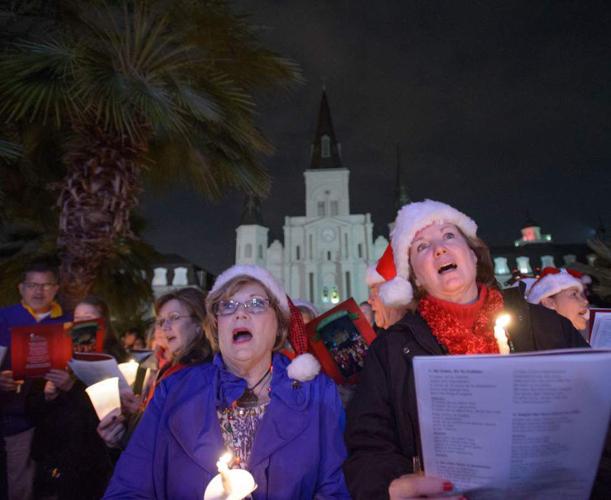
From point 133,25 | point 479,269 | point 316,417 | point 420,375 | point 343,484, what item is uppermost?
point 133,25

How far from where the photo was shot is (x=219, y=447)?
1980 millimetres

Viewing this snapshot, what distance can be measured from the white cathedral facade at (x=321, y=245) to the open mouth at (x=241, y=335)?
1640 inches

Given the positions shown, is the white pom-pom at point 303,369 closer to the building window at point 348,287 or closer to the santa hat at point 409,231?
the santa hat at point 409,231

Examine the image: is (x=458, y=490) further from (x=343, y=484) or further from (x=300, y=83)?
(x=300, y=83)

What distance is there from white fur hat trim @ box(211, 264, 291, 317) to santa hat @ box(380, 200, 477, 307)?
0.74m

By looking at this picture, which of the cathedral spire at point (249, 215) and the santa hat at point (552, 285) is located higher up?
the cathedral spire at point (249, 215)

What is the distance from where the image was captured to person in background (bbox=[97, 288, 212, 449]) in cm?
267

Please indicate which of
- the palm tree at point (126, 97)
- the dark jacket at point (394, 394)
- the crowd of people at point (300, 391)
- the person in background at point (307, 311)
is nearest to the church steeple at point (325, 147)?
the palm tree at point (126, 97)

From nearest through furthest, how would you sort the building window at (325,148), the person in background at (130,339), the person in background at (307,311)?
the person in background at (307,311) < the person in background at (130,339) < the building window at (325,148)

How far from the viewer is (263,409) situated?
2254 millimetres

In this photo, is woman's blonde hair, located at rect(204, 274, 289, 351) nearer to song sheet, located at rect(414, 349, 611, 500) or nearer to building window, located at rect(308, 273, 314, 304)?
song sheet, located at rect(414, 349, 611, 500)

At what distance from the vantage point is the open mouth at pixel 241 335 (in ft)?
7.62

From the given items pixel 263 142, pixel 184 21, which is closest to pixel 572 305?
pixel 263 142

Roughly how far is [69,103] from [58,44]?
76 centimetres
